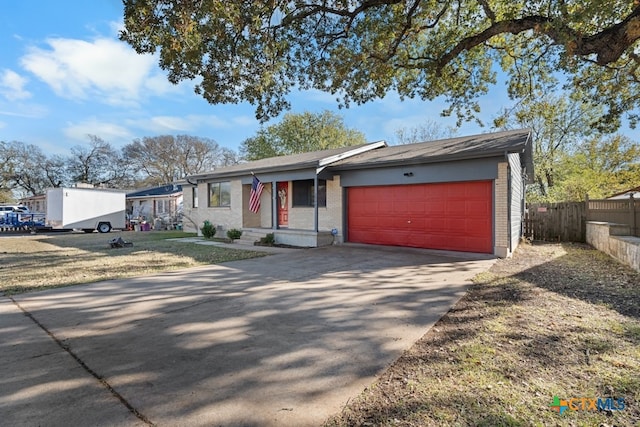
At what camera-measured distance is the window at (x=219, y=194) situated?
17.0m

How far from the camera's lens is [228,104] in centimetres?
914

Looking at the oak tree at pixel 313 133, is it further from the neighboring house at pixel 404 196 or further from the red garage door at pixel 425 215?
the red garage door at pixel 425 215

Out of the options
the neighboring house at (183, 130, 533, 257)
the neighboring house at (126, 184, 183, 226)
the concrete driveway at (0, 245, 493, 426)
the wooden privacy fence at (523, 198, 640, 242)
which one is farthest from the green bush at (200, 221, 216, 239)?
the wooden privacy fence at (523, 198, 640, 242)

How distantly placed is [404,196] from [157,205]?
24.9 meters

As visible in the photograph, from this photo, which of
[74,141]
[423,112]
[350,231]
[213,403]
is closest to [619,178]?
[423,112]

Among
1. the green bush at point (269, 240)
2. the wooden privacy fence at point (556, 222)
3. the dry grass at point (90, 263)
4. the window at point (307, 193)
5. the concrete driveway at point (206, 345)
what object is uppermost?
the window at point (307, 193)

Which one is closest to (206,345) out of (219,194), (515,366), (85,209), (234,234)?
(515,366)

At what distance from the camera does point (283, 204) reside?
15.7m

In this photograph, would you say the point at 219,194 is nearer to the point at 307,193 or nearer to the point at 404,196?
the point at 307,193

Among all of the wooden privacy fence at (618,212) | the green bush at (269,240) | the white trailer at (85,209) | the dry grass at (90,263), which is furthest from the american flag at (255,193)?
the white trailer at (85,209)

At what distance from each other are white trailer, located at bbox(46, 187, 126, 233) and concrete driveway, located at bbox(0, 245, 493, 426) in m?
18.8

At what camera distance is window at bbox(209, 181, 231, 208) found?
55.7ft

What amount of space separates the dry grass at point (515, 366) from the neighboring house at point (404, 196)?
437 cm

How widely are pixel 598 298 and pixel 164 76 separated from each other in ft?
32.2
